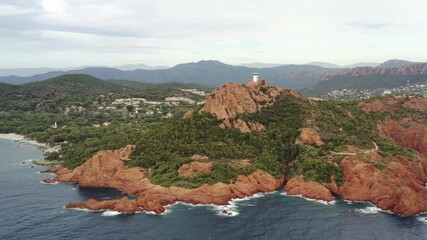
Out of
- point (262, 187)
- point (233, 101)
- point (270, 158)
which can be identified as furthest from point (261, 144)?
point (262, 187)

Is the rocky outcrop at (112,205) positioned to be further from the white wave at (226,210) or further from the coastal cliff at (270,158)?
the white wave at (226,210)

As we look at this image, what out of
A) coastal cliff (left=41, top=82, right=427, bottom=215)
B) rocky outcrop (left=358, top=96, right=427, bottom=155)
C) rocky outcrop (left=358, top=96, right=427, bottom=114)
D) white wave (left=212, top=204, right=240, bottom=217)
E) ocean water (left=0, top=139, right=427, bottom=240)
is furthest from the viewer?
rocky outcrop (left=358, top=96, right=427, bottom=114)

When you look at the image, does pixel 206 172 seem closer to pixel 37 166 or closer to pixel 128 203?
pixel 128 203

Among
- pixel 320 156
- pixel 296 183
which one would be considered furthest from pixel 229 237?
pixel 320 156

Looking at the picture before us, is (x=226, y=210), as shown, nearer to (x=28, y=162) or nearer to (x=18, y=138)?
(x=28, y=162)

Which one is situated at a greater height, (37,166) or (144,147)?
(144,147)

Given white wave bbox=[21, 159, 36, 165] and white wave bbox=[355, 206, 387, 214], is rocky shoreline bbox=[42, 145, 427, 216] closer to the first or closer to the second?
white wave bbox=[355, 206, 387, 214]

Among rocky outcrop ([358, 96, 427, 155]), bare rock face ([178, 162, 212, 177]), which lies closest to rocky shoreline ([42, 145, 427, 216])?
bare rock face ([178, 162, 212, 177])
